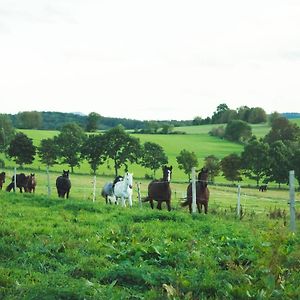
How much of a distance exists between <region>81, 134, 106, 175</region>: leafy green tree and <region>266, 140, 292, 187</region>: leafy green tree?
27239 mm

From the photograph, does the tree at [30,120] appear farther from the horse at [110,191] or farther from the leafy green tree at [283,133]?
the horse at [110,191]

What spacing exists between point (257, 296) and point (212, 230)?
22.2 feet

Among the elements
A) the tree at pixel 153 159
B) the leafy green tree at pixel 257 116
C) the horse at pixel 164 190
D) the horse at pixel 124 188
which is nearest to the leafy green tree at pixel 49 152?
the tree at pixel 153 159

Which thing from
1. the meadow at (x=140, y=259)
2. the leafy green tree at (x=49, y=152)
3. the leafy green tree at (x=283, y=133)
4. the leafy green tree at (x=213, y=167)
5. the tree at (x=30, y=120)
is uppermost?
the tree at (x=30, y=120)

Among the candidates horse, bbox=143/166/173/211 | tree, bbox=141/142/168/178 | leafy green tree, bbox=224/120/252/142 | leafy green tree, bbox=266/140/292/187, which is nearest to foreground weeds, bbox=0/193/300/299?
horse, bbox=143/166/173/211

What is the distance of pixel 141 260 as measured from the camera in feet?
30.6

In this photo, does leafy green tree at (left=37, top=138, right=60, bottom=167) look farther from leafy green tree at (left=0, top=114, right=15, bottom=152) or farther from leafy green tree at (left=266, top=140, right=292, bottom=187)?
leafy green tree at (left=266, top=140, right=292, bottom=187)

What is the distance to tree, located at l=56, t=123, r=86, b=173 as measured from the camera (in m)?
88.0

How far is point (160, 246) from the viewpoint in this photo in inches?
413

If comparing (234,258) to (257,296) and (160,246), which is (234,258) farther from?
(257,296)

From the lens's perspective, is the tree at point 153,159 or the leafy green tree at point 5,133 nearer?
the tree at point 153,159

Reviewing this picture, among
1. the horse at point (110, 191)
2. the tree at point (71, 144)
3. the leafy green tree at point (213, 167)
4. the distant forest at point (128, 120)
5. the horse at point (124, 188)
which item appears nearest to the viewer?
the horse at point (124, 188)

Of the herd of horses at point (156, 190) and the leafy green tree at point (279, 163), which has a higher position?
the herd of horses at point (156, 190)

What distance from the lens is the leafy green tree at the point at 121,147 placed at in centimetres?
8675
